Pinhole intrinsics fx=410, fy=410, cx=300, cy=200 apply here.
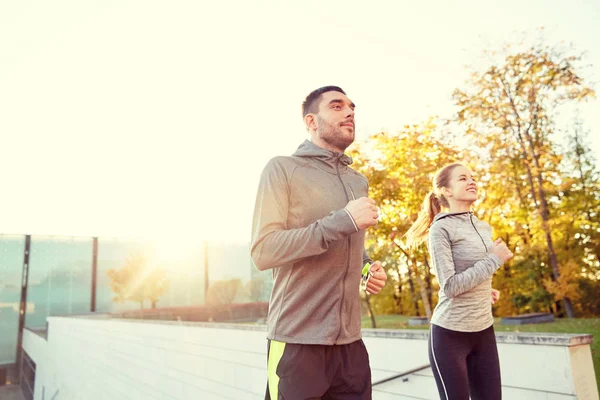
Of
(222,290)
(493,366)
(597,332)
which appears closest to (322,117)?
(493,366)

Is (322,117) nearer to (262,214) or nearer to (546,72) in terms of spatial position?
(262,214)

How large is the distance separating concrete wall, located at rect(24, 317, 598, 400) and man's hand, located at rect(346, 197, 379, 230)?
1670mm

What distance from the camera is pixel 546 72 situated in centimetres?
1410

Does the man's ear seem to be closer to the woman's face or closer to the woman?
the woman

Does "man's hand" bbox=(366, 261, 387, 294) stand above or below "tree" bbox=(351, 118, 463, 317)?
below

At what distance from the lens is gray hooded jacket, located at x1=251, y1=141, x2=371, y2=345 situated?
142 cm

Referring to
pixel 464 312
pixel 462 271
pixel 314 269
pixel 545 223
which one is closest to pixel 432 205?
pixel 462 271

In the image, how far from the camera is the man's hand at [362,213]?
1385 millimetres

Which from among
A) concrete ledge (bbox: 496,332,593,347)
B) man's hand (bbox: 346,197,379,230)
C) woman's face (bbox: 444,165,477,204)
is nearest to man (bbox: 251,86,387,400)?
man's hand (bbox: 346,197,379,230)

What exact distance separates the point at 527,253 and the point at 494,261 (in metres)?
16.8

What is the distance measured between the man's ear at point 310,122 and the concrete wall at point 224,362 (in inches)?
73.0

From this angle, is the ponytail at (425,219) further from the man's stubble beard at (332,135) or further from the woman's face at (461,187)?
the man's stubble beard at (332,135)

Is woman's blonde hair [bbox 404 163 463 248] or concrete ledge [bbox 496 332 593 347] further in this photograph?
woman's blonde hair [bbox 404 163 463 248]

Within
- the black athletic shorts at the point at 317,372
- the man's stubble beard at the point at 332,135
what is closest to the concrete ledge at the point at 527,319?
the black athletic shorts at the point at 317,372
